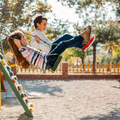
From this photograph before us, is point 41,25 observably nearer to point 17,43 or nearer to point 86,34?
point 17,43

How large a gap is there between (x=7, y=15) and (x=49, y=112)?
30.2 feet

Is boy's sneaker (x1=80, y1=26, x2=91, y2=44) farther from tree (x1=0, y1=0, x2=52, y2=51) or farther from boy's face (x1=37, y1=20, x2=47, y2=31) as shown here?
tree (x1=0, y1=0, x2=52, y2=51)

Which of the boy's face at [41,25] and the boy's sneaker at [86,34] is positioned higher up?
the boy's face at [41,25]

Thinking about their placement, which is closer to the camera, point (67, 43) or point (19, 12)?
point (67, 43)

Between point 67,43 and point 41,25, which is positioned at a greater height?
point 41,25

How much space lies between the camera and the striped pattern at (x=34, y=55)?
2.81 m

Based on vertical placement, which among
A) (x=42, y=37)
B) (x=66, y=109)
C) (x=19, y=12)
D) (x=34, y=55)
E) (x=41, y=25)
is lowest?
(x=66, y=109)

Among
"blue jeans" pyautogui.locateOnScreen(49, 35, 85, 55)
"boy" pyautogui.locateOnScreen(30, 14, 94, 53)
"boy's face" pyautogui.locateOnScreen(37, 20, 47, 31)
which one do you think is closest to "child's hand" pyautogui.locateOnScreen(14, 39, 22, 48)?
"boy" pyautogui.locateOnScreen(30, 14, 94, 53)

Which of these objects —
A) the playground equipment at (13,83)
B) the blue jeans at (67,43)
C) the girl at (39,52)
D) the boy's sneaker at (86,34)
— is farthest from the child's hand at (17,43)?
the playground equipment at (13,83)

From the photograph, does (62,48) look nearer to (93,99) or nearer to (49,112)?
(49,112)

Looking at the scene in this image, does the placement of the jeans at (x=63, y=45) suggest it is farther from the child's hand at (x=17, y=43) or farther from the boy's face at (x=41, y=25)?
the child's hand at (x=17, y=43)

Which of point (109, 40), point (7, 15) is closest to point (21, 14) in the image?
point (7, 15)

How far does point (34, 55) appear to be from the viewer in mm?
2846

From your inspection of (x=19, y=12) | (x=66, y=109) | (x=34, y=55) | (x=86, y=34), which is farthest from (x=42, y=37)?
(x=19, y=12)
